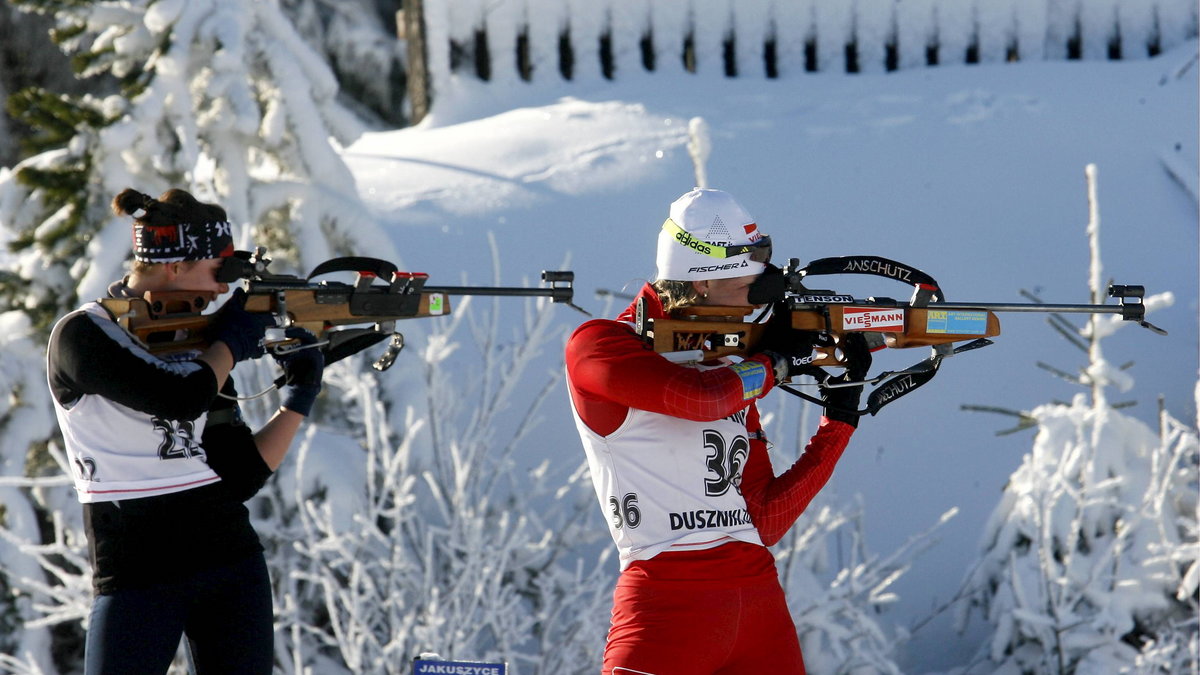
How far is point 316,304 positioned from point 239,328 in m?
0.25

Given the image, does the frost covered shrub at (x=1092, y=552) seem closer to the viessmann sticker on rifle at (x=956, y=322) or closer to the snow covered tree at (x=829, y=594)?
the snow covered tree at (x=829, y=594)

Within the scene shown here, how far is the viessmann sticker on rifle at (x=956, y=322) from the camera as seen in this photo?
335 centimetres

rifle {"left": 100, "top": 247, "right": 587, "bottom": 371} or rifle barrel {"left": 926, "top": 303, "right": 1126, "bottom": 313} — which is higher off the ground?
rifle {"left": 100, "top": 247, "right": 587, "bottom": 371}

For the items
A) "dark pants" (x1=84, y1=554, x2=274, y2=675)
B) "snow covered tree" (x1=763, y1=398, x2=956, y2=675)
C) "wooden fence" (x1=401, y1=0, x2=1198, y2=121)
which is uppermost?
"wooden fence" (x1=401, y1=0, x2=1198, y2=121)

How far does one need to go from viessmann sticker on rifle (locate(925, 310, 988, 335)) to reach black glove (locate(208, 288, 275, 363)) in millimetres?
1621

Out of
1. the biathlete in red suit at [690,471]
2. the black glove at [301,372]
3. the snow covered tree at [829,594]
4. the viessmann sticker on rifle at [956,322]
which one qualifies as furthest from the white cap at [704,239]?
the snow covered tree at [829,594]

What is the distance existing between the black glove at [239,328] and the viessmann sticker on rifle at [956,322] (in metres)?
1.62

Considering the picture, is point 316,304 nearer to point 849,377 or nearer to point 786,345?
point 786,345

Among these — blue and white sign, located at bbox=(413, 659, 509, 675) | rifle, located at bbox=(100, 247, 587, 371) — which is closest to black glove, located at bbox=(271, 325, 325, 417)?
rifle, located at bbox=(100, 247, 587, 371)

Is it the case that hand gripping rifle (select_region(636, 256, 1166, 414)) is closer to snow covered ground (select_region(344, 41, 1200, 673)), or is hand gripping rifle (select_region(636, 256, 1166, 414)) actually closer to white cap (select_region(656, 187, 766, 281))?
white cap (select_region(656, 187, 766, 281))

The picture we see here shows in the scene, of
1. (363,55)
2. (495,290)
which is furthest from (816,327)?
(363,55)

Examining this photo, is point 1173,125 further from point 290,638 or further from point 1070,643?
point 290,638

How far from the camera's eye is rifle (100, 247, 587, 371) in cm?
325

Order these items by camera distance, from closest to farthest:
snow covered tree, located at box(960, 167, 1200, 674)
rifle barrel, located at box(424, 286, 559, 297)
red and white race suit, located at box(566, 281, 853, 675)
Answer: red and white race suit, located at box(566, 281, 853, 675)
rifle barrel, located at box(424, 286, 559, 297)
snow covered tree, located at box(960, 167, 1200, 674)
